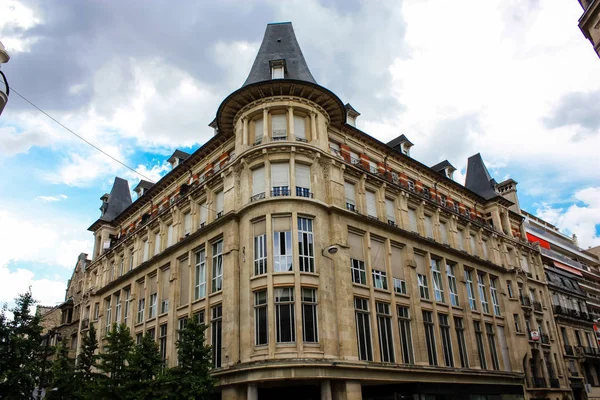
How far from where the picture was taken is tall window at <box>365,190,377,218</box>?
102ft

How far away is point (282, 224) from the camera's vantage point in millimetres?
25750

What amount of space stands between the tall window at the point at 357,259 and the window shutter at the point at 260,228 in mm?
5294

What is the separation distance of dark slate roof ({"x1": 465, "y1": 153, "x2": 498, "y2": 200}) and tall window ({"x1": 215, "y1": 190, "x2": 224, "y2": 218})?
25893 mm

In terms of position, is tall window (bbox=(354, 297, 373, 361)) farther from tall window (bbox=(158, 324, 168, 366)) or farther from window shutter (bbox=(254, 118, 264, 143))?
tall window (bbox=(158, 324, 168, 366))

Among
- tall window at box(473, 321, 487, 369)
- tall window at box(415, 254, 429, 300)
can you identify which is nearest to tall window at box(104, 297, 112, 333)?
tall window at box(415, 254, 429, 300)

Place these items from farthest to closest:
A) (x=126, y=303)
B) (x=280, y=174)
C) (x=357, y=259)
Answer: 1. (x=126, y=303)
2. (x=357, y=259)
3. (x=280, y=174)

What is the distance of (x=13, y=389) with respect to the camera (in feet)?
92.8

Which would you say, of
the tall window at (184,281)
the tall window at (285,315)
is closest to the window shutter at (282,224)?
the tall window at (285,315)

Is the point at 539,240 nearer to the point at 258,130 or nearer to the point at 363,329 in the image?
the point at 363,329

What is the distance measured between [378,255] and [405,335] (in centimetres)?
497

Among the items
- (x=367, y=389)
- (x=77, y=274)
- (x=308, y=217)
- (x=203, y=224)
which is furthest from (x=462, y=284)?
(x=77, y=274)

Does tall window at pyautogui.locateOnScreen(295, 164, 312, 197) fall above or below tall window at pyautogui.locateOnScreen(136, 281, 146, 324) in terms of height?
above

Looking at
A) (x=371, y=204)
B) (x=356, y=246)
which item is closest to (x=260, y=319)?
(x=356, y=246)

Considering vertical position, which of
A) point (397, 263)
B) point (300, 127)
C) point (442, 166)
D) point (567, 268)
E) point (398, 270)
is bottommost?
point (398, 270)
